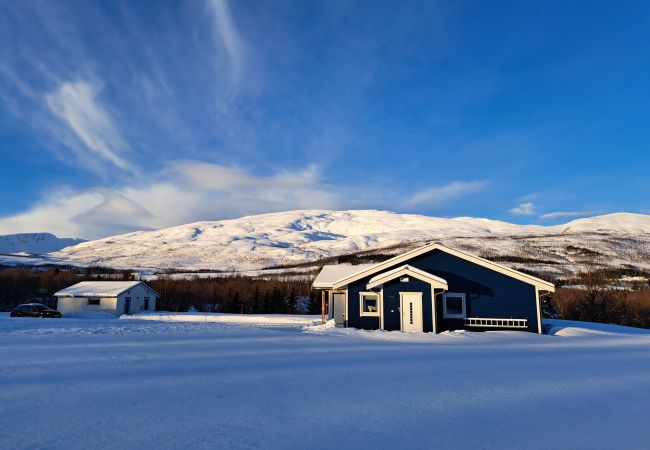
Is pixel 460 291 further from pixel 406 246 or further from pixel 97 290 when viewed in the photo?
pixel 406 246

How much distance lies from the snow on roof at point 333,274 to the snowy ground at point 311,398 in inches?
482

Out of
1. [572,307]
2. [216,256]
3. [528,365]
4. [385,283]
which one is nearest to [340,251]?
[216,256]

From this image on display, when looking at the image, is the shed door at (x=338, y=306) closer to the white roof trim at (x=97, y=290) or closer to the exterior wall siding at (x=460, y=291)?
the exterior wall siding at (x=460, y=291)

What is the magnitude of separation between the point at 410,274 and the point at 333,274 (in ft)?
24.2

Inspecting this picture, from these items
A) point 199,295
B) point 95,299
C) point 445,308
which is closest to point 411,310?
point 445,308

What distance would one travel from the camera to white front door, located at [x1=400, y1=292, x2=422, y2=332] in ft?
65.4

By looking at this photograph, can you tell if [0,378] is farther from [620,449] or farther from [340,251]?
[340,251]

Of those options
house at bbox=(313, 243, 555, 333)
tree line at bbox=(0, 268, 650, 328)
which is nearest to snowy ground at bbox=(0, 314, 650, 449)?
house at bbox=(313, 243, 555, 333)

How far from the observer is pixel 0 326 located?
16766 millimetres

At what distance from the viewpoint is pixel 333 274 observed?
1041 inches

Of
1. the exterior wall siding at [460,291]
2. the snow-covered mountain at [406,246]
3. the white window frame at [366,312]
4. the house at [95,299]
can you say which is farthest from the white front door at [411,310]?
the snow-covered mountain at [406,246]

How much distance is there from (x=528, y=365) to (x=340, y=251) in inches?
6728

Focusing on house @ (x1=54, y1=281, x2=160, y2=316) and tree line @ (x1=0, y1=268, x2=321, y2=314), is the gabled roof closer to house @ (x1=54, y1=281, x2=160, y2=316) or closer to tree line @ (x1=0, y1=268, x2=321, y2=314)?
house @ (x1=54, y1=281, x2=160, y2=316)

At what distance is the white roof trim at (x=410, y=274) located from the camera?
20.0m
